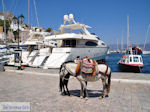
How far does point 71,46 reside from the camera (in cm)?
2314

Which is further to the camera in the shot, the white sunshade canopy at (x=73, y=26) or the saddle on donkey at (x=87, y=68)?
the white sunshade canopy at (x=73, y=26)

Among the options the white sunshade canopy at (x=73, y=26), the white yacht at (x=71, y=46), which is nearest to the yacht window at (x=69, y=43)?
the white yacht at (x=71, y=46)

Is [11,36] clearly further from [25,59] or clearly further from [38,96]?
[38,96]

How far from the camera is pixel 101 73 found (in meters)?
5.66

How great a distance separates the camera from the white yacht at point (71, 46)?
65.4ft

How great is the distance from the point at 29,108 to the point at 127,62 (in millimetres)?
20516

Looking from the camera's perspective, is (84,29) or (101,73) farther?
(84,29)

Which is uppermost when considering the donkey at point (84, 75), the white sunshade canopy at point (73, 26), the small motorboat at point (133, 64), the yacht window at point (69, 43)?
the white sunshade canopy at point (73, 26)

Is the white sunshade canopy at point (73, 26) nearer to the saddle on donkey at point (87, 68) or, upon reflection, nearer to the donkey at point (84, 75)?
the donkey at point (84, 75)

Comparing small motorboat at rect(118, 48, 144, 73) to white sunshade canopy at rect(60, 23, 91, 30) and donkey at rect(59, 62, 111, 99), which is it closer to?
white sunshade canopy at rect(60, 23, 91, 30)

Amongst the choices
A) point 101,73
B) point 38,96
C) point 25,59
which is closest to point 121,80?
point 101,73

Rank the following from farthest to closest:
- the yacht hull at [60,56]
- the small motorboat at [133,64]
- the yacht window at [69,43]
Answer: the yacht window at [69,43] → the small motorboat at [133,64] → the yacht hull at [60,56]

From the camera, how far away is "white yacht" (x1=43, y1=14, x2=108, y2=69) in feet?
65.4

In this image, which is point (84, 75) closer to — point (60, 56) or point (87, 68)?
point (87, 68)
